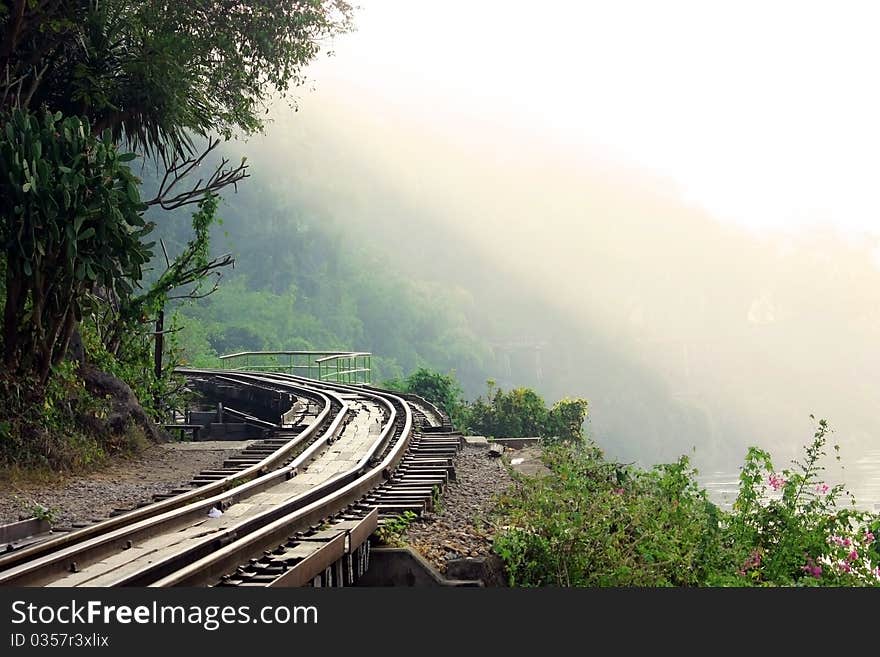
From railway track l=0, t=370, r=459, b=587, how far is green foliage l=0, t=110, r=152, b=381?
2736 mm

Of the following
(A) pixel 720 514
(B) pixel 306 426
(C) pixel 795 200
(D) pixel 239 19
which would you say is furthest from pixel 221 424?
(C) pixel 795 200

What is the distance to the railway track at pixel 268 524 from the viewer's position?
536 cm

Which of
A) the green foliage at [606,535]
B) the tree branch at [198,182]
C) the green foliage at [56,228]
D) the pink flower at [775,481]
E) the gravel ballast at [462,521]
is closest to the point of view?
the green foliage at [606,535]

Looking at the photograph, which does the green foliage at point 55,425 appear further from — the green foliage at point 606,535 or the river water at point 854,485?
the river water at point 854,485

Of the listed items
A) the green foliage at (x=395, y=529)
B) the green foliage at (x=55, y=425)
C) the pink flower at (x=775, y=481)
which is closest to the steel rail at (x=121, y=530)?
the green foliage at (x=395, y=529)

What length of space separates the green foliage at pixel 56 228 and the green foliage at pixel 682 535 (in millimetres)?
5438

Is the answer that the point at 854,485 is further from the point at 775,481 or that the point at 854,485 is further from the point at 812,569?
the point at 812,569

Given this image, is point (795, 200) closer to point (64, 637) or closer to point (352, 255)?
Answer: point (352, 255)

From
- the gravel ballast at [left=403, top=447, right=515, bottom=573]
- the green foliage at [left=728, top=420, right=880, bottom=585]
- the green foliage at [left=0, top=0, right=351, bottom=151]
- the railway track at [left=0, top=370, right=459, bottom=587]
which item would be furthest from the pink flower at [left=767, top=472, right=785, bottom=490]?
the green foliage at [left=0, top=0, right=351, bottom=151]

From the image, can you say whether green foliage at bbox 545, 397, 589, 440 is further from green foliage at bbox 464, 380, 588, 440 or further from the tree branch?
the tree branch

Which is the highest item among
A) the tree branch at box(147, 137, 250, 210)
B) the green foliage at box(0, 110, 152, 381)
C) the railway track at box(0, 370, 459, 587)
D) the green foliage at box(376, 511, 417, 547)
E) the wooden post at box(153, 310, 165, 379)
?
the tree branch at box(147, 137, 250, 210)

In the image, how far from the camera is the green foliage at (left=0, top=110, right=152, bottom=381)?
34.3 feet

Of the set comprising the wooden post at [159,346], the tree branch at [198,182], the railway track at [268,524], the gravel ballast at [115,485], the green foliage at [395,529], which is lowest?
the gravel ballast at [115,485]

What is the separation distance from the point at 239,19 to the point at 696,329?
115 metres
